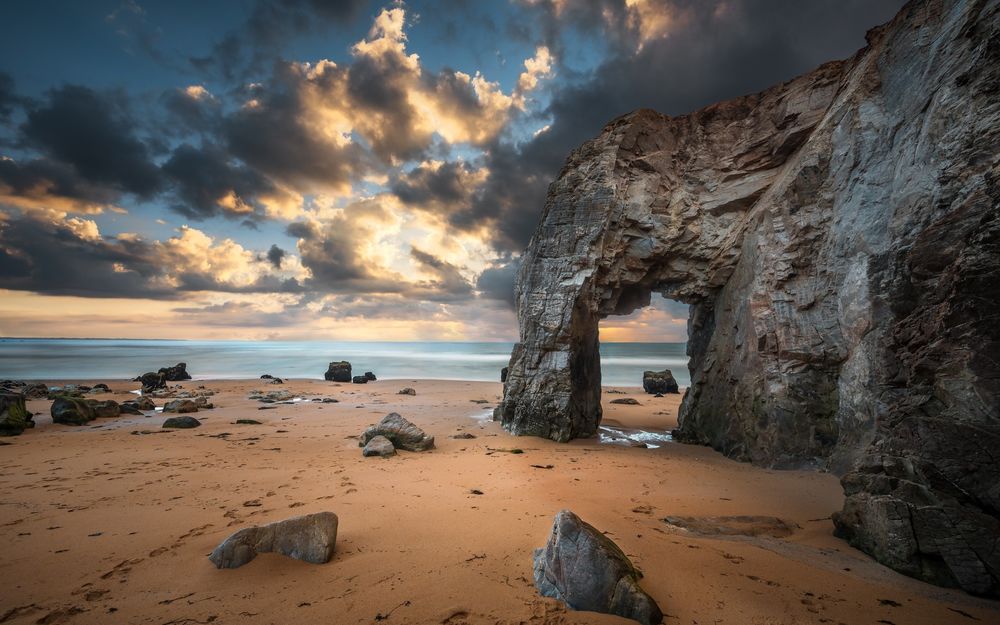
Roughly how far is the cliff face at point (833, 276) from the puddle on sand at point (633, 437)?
593 mm

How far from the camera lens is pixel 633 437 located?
1208 cm

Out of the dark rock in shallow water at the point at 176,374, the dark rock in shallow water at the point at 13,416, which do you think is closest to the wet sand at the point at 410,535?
the dark rock in shallow water at the point at 13,416

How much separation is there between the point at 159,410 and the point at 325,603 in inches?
663

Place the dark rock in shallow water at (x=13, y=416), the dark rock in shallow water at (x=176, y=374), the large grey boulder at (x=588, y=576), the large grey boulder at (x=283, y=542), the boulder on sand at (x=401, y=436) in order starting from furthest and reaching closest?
the dark rock in shallow water at (x=176, y=374), the dark rock in shallow water at (x=13, y=416), the boulder on sand at (x=401, y=436), the large grey boulder at (x=283, y=542), the large grey boulder at (x=588, y=576)

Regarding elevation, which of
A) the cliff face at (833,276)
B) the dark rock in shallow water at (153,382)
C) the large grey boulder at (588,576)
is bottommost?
the dark rock in shallow water at (153,382)

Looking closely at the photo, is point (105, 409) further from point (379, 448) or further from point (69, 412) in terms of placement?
point (379, 448)

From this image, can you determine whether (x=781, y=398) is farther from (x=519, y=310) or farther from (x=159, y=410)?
(x=159, y=410)

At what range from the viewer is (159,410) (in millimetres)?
14773

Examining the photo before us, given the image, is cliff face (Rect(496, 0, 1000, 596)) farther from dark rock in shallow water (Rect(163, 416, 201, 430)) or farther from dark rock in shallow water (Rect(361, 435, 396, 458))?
dark rock in shallow water (Rect(163, 416, 201, 430))

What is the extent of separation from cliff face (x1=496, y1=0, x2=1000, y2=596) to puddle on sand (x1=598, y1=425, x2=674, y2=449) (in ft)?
1.95

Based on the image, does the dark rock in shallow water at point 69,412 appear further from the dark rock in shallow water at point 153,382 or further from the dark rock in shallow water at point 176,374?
the dark rock in shallow water at point 176,374

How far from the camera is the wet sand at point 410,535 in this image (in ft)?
10.0

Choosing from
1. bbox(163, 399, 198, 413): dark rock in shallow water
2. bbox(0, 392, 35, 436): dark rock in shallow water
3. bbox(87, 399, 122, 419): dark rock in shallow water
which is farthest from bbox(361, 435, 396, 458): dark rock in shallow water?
bbox(87, 399, 122, 419): dark rock in shallow water

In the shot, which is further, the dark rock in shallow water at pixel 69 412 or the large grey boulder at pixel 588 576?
the dark rock in shallow water at pixel 69 412
